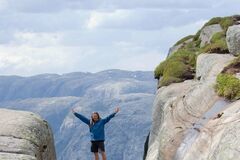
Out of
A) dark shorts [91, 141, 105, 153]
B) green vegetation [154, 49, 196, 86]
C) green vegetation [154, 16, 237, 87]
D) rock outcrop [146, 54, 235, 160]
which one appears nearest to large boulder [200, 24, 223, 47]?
green vegetation [154, 16, 237, 87]

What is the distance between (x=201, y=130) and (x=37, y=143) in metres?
8.80

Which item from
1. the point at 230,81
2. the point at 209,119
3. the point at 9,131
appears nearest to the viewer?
the point at 9,131

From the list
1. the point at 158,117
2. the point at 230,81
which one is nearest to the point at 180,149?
the point at 230,81

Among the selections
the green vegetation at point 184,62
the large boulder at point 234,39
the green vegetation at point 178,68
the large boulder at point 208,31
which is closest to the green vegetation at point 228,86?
the large boulder at point 234,39

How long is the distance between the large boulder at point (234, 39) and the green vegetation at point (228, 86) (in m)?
9.02

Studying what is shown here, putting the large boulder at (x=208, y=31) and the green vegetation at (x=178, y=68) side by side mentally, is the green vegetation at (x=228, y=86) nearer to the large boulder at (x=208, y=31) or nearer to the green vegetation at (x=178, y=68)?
the green vegetation at (x=178, y=68)

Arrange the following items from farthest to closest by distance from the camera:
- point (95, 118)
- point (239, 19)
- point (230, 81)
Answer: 1. point (239, 19)
2. point (95, 118)
3. point (230, 81)

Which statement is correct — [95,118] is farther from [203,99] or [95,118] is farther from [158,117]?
[158,117]

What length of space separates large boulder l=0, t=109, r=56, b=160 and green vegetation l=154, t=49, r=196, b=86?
71.5 feet

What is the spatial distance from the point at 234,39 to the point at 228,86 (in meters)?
11.4

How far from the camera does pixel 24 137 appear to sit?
1008 inches

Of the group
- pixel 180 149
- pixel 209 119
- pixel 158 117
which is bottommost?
pixel 158 117

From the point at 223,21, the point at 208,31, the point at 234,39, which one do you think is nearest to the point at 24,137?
the point at 234,39

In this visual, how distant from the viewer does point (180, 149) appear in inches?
1118
